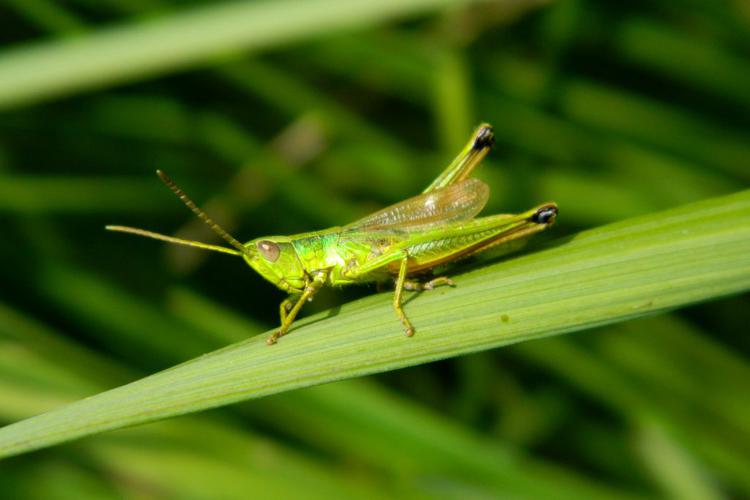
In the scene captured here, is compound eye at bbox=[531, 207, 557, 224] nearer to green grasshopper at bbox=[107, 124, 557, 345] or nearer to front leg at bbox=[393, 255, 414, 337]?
green grasshopper at bbox=[107, 124, 557, 345]

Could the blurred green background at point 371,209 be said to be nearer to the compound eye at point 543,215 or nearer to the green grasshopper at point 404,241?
the green grasshopper at point 404,241

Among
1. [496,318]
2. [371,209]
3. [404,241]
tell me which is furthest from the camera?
[371,209]

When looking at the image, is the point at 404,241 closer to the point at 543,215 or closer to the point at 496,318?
the point at 543,215

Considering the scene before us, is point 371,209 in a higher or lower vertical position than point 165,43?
higher

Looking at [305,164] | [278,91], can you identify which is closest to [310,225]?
[305,164]

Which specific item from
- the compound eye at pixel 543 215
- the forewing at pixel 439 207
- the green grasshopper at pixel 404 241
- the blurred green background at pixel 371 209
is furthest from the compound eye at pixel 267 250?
the blurred green background at pixel 371 209

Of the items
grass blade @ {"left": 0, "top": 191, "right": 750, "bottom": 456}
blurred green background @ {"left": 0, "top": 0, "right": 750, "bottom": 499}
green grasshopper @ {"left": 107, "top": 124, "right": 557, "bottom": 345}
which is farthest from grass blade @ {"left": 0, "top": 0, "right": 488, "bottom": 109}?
grass blade @ {"left": 0, "top": 191, "right": 750, "bottom": 456}

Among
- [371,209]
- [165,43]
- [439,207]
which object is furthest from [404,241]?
[371,209]
